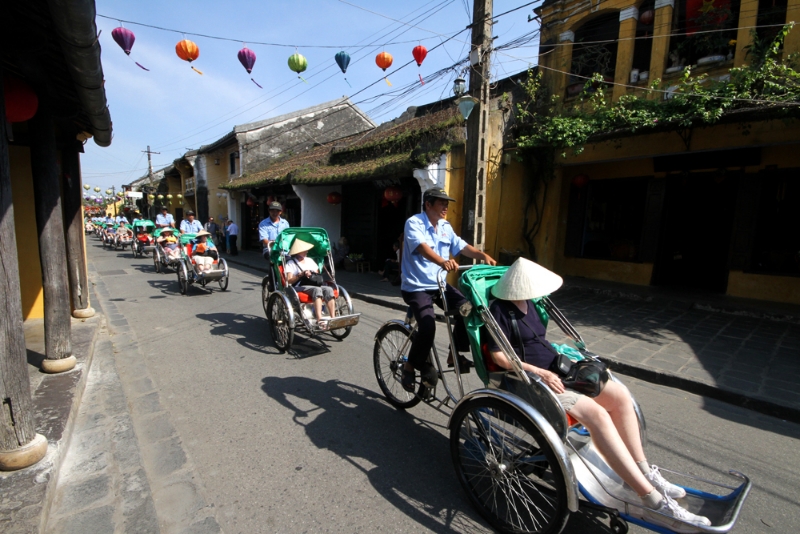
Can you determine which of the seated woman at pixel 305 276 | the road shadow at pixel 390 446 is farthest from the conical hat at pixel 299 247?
the road shadow at pixel 390 446

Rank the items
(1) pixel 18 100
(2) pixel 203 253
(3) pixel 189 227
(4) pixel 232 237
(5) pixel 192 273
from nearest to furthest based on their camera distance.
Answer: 1. (1) pixel 18 100
2. (5) pixel 192 273
3. (2) pixel 203 253
4. (3) pixel 189 227
5. (4) pixel 232 237

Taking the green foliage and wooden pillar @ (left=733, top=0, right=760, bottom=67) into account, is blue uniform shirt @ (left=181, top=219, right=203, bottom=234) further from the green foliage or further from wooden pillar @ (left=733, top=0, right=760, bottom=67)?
wooden pillar @ (left=733, top=0, right=760, bottom=67)

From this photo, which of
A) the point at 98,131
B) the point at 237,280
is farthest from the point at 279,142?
the point at 98,131

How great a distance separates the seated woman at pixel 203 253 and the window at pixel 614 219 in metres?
8.95

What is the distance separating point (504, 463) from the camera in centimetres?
233

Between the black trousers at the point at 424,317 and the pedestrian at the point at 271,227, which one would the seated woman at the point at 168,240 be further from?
the black trousers at the point at 424,317

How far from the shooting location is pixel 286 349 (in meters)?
5.20

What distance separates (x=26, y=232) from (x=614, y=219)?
1133 cm

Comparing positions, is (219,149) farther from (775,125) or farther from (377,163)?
(775,125)

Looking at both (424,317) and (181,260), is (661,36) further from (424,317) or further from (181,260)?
(181,260)

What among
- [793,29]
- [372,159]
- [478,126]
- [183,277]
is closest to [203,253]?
[183,277]

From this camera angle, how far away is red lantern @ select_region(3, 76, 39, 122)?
3371 mm

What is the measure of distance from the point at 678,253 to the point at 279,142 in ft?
57.9

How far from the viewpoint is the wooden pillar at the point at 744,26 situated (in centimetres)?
686
